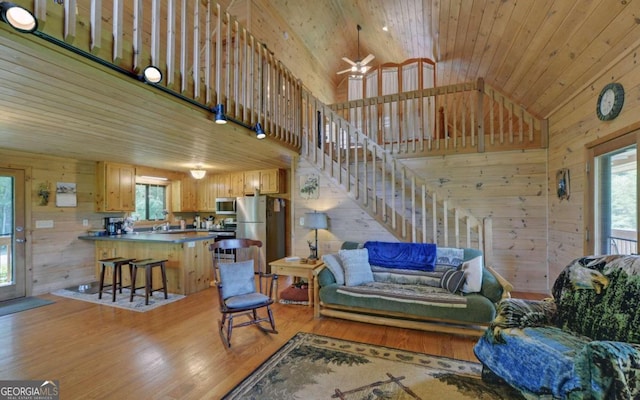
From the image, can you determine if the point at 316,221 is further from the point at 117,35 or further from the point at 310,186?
the point at 117,35

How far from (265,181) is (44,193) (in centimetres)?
370

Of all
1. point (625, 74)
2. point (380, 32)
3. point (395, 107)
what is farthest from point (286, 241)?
point (625, 74)

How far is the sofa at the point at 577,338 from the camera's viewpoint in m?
1.41

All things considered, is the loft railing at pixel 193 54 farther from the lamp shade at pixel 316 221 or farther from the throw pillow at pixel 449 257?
the throw pillow at pixel 449 257

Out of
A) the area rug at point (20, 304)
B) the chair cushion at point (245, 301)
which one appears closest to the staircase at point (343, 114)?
the chair cushion at point (245, 301)

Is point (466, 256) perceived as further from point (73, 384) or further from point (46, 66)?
point (46, 66)

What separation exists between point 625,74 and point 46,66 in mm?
4556

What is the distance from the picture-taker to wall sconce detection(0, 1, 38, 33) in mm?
1485

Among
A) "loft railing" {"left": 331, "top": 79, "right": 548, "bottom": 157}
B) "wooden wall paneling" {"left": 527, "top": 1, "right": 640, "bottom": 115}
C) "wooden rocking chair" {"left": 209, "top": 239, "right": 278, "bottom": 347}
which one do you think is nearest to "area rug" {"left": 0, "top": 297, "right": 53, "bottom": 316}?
"wooden rocking chair" {"left": 209, "top": 239, "right": 278, "bottom": 347}

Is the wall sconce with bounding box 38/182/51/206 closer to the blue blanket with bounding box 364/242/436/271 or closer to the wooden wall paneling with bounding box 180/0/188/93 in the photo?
the wooden wall paneling with bounding box 180/0/188/93

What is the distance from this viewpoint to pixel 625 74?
250cm

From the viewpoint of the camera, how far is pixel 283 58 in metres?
5.96

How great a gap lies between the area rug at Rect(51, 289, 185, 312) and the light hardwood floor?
0.16 meters

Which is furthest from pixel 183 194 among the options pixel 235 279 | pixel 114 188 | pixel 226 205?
pixel 235 279
